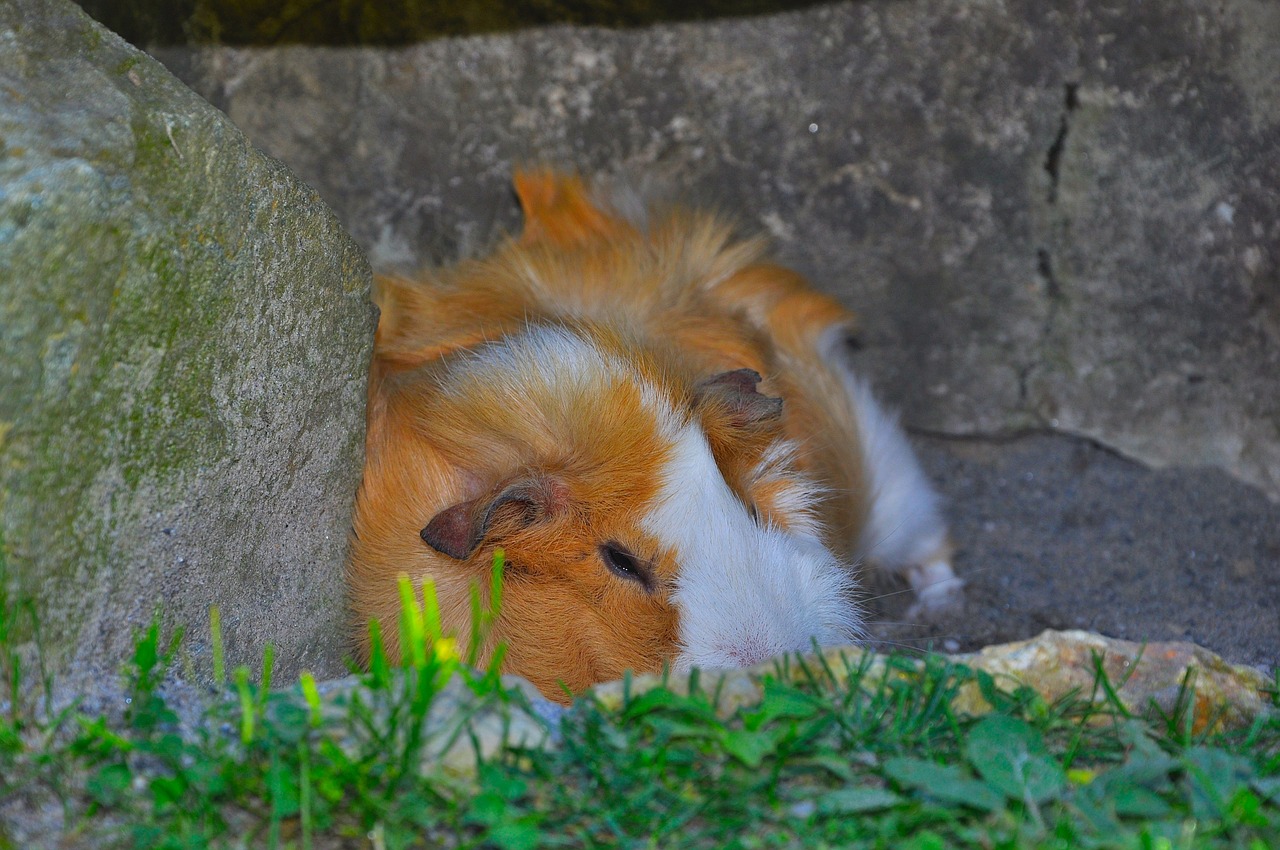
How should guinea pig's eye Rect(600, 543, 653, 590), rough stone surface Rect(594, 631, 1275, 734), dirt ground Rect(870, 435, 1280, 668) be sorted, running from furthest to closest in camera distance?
dirt ground Rect(870, 435, 1280, 668) → guinea pig's eye Rect(600, 543, 653, 590) → rough stone surface Rect(594, 631, 1275, 734)

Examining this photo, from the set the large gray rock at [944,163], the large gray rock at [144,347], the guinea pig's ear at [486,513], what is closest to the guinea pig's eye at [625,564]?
the guinea pig's ear at [486,513]

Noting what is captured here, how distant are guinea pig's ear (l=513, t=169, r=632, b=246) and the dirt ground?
1.16 meters

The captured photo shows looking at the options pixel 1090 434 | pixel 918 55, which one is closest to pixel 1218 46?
pixel 918 55

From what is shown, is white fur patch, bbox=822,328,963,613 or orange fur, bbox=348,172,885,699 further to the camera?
white fur patch, bbox=822,328,963,613

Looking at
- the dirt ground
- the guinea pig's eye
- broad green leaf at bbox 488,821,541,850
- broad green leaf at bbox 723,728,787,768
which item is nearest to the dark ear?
the guinea pig's eye

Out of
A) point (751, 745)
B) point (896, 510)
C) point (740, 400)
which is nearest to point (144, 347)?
point (751, 745)

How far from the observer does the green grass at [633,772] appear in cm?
119

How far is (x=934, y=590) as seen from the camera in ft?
9.39

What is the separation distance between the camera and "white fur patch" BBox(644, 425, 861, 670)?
185 centimetres

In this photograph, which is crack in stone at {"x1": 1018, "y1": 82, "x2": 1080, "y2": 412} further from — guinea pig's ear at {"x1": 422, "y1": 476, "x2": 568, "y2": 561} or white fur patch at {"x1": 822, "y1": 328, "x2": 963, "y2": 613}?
guinea pig's ear at {"x1": 422, "y1": 476, "x2": 568, "y2": 561}

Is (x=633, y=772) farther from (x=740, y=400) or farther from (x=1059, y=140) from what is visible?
(x=1059, y=140)

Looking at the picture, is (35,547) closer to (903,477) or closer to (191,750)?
(191,750)

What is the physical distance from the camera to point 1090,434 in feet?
10.2

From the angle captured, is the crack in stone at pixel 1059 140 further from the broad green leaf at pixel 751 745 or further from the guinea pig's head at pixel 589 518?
the broad green leaf at pixel 751 745
